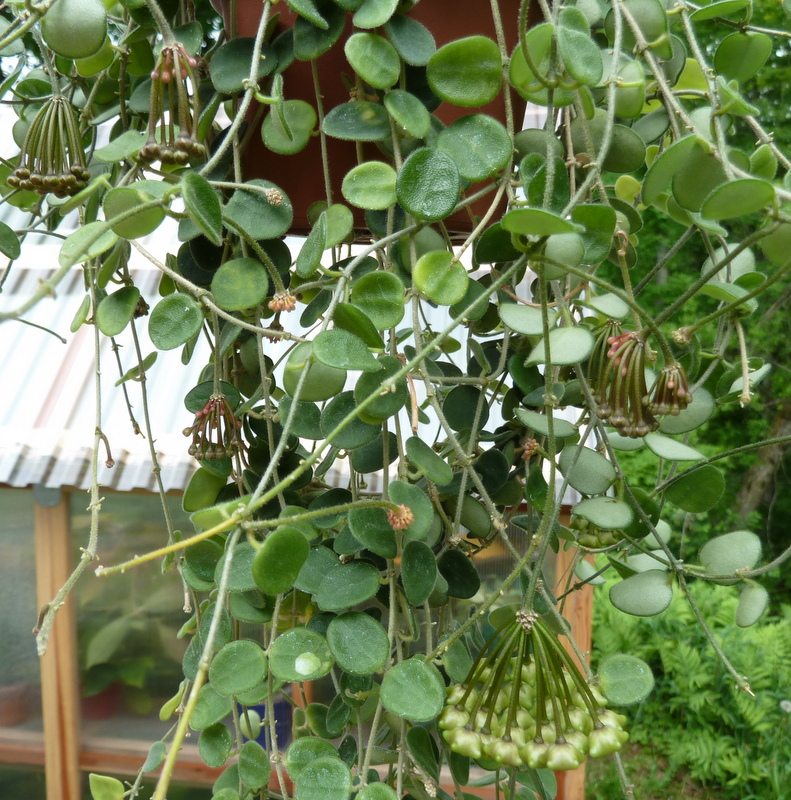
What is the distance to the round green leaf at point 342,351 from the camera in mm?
281

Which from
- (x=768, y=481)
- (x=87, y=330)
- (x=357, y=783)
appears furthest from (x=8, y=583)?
(x=768, y=481)

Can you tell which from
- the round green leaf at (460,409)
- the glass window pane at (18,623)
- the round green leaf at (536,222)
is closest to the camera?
the round green leaf at (536,222)

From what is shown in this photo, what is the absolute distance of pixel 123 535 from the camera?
1.86m

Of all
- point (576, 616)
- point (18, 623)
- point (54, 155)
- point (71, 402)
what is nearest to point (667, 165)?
point (54, 155)

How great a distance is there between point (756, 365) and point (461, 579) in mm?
256

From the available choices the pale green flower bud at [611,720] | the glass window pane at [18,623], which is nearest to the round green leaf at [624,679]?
the pale green flower bud at [611,720]

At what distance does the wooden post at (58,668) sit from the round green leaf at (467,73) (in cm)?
177

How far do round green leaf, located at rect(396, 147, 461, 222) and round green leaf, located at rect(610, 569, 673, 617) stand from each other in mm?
225

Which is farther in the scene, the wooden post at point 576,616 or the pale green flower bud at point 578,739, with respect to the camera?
the wooden post at point 576,616

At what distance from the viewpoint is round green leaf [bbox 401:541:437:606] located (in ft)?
1.16

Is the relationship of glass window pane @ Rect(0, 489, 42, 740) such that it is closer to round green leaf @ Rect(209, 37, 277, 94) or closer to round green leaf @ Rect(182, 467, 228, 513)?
round green leaf @ Rect(182, 467, 228, 513)

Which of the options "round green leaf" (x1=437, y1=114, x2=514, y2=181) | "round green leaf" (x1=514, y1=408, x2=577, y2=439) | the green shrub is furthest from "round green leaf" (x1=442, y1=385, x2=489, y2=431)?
the green shrub

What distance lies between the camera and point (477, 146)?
0.35 meters

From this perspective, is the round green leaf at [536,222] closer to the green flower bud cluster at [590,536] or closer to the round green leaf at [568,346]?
the round green leaf at [568,346]
